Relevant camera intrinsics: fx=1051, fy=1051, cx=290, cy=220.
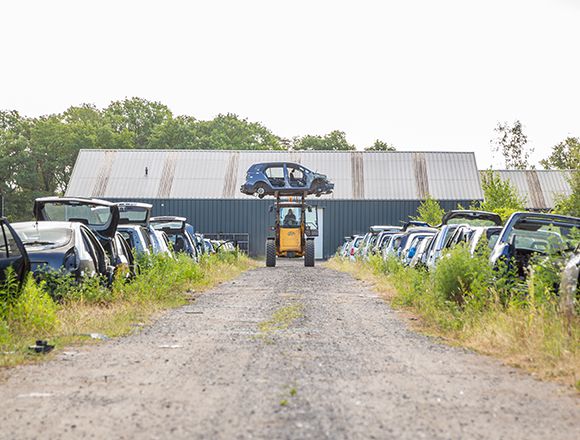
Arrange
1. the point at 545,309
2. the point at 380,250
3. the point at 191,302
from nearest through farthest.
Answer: the point at 545,309 < the point at 191,302 < the point at 380,250

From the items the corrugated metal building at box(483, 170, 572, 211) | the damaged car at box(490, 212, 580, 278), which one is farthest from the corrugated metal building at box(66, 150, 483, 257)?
the damaged car at box(490, 212, 580, 278)

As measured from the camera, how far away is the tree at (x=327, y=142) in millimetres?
117625

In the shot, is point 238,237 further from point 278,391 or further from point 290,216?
point 278,391

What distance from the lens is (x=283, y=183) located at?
44.2 m

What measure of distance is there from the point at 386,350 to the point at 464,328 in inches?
86.6

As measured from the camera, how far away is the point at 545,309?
40.9 ft

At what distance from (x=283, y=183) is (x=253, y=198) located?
63.2 ft

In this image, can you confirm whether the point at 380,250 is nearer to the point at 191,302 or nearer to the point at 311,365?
the point at 191,302

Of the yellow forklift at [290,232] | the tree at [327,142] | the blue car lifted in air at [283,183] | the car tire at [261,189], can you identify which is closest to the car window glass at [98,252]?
the yellow forklift at [290,232]

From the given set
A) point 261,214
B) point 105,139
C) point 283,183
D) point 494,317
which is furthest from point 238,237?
point 494,317

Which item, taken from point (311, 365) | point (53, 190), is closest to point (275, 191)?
point (311, 365)

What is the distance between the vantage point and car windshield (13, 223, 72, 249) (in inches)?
640

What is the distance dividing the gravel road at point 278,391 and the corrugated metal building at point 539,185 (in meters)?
56.7

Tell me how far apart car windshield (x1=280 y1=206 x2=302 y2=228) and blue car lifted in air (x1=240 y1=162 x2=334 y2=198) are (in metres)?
0.67
